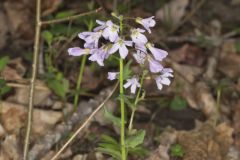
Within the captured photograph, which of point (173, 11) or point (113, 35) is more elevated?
point (113, 35)

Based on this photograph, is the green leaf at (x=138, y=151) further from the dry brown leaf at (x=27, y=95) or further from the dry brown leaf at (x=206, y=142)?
the dry brown leaf at (x=27, y=95)

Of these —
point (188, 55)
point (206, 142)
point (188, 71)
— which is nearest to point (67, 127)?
point (206, 142)

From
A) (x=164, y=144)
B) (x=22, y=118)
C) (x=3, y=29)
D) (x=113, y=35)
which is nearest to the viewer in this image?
(x=113, y=35)

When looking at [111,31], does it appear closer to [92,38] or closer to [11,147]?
[92,38]

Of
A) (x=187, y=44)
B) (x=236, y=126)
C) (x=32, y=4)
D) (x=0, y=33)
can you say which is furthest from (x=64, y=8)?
(x=236, y=126)

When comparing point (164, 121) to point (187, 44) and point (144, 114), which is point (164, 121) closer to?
point (144, 114)

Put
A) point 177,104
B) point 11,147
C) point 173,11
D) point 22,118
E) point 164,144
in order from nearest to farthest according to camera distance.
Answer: point 11,147 → point 164,144 → point 22,118 → point 177,104 → point 173,11

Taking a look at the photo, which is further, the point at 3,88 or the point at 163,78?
the point at 3,88
